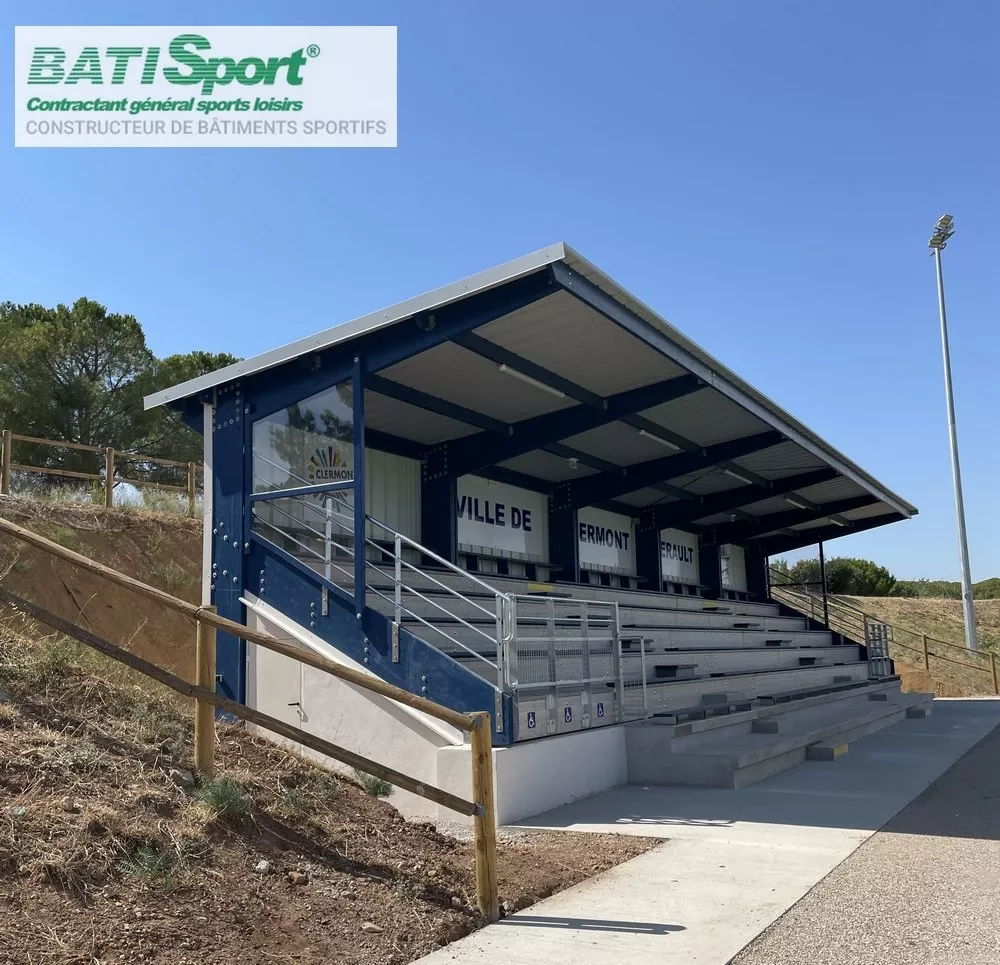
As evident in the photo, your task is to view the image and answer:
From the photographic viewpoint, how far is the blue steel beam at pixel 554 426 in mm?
11531

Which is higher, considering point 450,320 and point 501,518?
point 450,320

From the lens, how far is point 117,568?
45.6 feet

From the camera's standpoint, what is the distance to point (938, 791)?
898cm

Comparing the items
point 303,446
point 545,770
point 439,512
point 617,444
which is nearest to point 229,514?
point 303,446

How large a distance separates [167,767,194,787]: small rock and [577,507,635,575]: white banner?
1243 centimetres

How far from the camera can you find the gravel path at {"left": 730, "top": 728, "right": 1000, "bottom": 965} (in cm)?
432

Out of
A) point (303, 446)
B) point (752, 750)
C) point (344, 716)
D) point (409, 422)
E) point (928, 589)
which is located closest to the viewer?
point (344, 716)

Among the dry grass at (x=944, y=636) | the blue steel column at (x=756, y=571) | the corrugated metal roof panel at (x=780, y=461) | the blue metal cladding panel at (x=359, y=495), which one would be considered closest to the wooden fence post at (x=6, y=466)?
the blue metal cladding panel at (x=359, y=495)

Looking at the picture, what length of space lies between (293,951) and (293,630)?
5105 millimetres

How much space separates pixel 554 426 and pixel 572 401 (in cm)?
61

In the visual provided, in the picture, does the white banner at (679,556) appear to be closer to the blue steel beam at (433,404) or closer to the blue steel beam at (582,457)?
the blue steel beam at (582,457)

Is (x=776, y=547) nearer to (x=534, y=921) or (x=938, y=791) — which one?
(x=938, y=791)

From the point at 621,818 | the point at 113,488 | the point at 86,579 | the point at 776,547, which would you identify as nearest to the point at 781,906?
the point at 621,818

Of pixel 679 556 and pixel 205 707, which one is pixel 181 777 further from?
→ pixel 679 556
